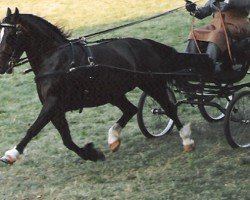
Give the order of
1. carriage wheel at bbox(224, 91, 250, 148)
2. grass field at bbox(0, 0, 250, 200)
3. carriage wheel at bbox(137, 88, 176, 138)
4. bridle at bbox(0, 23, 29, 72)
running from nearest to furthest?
grass field at bbox(0, 0, 250, 200) → bridle at bbox(0, 23, 29, 72) → carriage wheel at bbox(224, 91, 250, 148) → carriage wheel at bbox(137, 88, 176, 138)

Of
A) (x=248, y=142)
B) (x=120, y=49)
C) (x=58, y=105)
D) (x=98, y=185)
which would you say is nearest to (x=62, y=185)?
(x=98, y=185)

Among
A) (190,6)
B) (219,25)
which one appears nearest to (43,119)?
(190,6)

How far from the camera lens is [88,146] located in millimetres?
6141

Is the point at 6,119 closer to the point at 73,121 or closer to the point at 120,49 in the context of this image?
the point at 73,121

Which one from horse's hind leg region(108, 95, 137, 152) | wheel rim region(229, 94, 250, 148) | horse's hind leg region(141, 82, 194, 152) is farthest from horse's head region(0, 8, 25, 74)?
wheel rim region(229, 94, 250, 148)

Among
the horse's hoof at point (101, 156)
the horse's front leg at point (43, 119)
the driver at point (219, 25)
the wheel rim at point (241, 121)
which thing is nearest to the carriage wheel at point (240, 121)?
the wheel rim at point (241, 121)

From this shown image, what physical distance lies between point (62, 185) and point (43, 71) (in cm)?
114

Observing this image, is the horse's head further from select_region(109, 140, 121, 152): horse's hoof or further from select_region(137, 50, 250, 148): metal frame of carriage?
select_region(137, 50, 250, 148): metal frame of carriage

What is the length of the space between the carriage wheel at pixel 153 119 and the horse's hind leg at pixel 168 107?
9.9 inches

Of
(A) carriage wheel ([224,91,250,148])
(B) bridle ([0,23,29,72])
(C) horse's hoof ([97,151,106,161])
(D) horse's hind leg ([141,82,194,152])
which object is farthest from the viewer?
(D) horse's hind leg ([141,82,194,152])

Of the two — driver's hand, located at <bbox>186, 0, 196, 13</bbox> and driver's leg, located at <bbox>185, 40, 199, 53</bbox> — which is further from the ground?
driver's hand, located at <bbox>186, 0, 196, 13</bbox>

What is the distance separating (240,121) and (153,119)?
1248 mm

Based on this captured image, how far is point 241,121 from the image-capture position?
669cm

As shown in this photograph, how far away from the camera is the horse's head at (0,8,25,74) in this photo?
561 cm
